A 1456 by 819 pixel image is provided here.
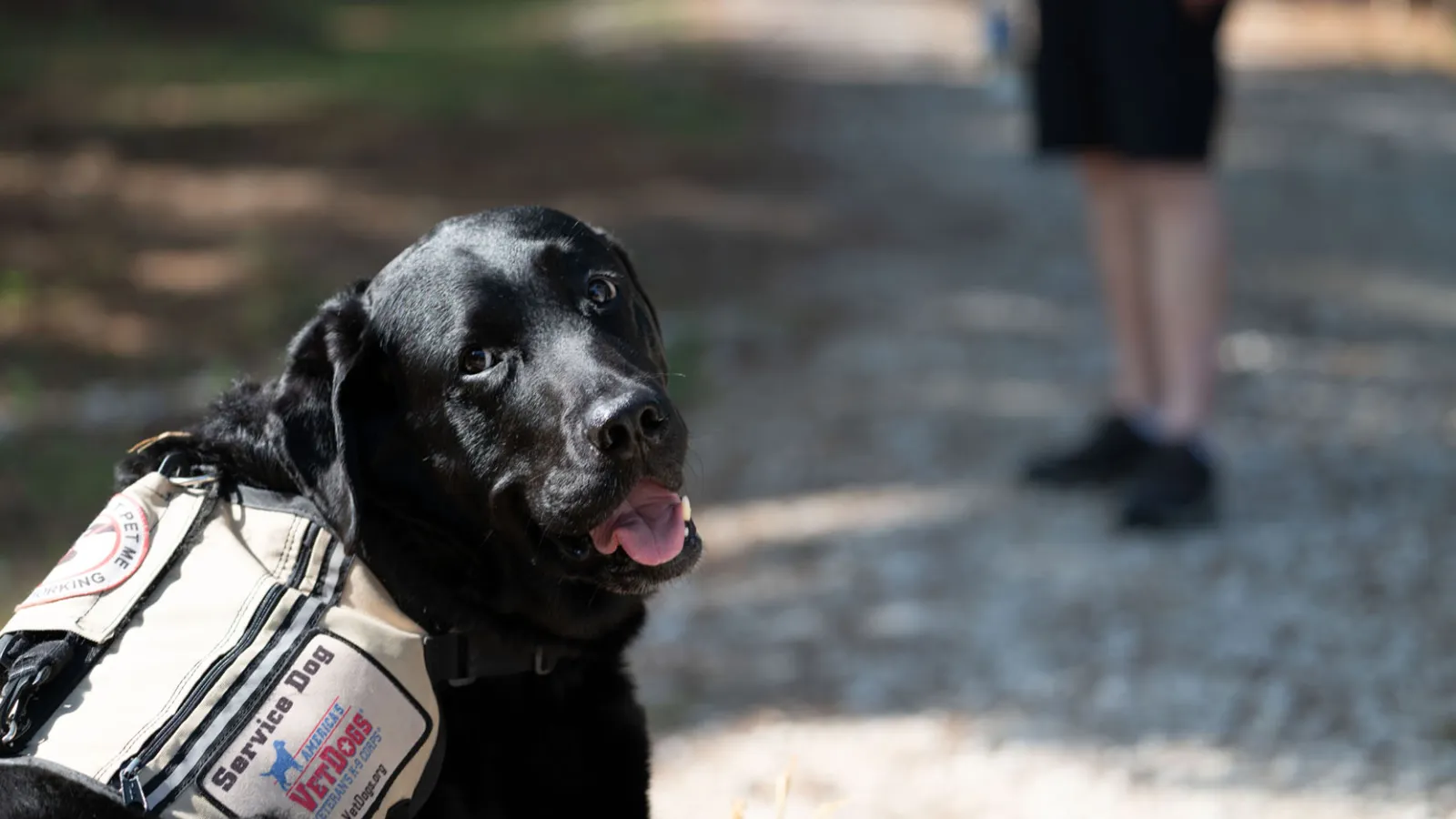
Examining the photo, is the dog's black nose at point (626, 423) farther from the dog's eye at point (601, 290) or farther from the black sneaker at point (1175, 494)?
the black sneaker at point (1175, 494)

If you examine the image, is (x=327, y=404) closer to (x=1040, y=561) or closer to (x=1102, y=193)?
(x=1040, y=561)

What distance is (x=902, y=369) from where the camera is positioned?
662 cm

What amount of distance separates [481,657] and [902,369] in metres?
4.47

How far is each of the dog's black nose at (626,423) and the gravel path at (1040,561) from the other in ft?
4.46

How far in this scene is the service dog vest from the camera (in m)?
1.97

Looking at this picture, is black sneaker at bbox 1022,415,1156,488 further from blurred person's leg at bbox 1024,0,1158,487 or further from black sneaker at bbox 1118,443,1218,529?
black sneaker at bbox 1118,443,1218,529

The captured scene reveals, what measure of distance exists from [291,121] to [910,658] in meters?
10.1

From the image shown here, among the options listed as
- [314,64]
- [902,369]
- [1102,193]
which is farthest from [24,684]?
[314,64]

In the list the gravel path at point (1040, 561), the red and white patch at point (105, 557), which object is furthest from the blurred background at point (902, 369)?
the red and white patch at point (105, 557)

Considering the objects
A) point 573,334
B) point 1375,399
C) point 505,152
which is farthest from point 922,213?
point 573,334

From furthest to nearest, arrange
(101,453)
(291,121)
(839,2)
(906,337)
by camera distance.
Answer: (839,2), (291,121), (906,337), (101,453)

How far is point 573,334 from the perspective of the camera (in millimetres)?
2375

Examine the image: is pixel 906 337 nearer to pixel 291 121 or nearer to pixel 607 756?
pixel 607 756

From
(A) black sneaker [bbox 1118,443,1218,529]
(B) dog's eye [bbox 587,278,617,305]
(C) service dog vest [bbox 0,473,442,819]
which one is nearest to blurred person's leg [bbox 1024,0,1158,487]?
(A) black sneaker [bbox 1118,443,1218,529]
